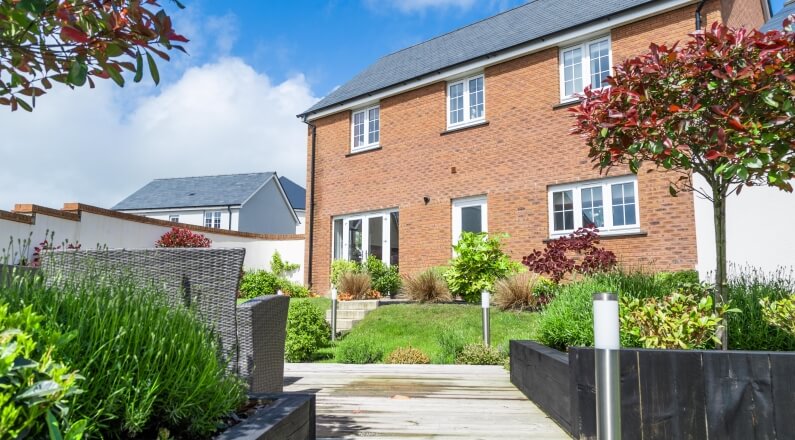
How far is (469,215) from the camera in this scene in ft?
40.3

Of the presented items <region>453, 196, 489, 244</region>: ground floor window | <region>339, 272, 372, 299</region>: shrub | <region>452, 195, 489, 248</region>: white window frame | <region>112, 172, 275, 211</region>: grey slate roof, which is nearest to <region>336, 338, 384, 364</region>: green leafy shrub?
<region>339, 272, 372, 299</region>: shrub

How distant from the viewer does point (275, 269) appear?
16.8 metres

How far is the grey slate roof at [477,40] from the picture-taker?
460 inches

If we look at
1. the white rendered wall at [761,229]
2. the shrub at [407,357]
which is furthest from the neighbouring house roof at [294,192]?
the white rendered wall at [761,229]

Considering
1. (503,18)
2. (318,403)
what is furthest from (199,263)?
(503,18)

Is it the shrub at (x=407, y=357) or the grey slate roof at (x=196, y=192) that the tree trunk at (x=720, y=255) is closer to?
the shrub at (x=407, y=357)

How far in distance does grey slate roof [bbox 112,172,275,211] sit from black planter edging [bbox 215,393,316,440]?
26.9 m

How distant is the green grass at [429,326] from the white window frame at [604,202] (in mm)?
2959

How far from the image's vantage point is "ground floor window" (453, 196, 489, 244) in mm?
12039

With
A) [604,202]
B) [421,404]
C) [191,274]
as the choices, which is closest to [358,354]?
[421,404]

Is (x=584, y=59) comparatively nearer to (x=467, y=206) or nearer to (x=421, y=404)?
(x=467, y=206)

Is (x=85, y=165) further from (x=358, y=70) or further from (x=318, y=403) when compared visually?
(x=318, y=403)

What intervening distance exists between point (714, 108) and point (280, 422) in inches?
110

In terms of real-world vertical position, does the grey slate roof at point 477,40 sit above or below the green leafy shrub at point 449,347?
above
